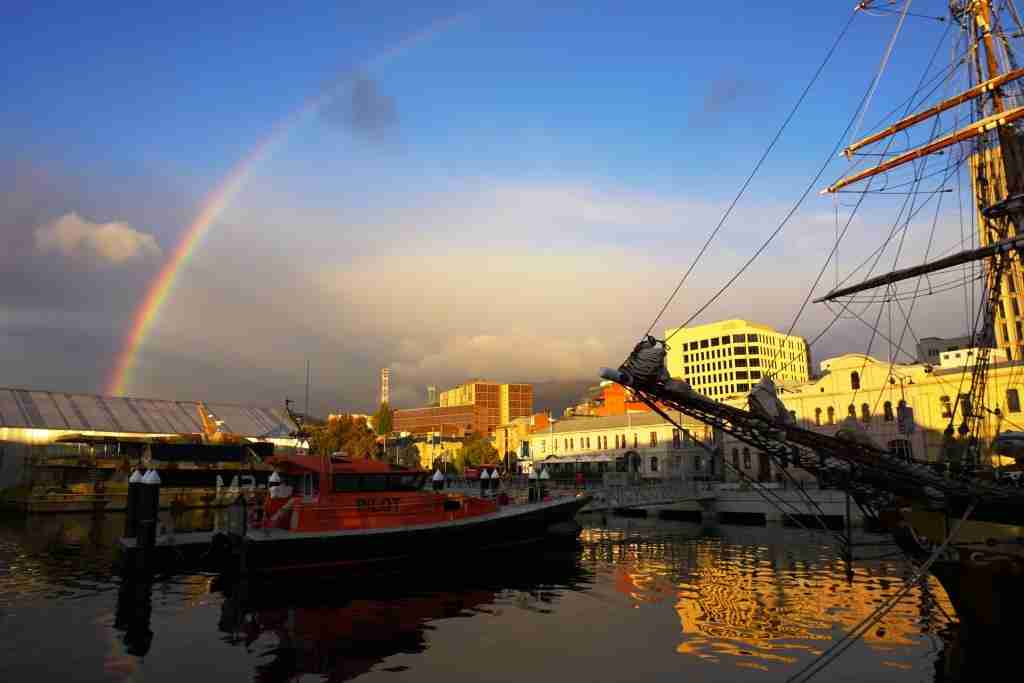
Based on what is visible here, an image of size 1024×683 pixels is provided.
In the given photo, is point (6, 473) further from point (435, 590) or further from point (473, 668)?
point (473, 668)

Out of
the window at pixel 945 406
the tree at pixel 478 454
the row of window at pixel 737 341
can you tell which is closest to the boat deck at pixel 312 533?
the window at pixel 945 406

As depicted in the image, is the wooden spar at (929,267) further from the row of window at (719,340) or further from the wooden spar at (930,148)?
the row of window at (719,340)

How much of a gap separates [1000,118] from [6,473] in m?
89.8

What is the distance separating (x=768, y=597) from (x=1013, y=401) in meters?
43.6

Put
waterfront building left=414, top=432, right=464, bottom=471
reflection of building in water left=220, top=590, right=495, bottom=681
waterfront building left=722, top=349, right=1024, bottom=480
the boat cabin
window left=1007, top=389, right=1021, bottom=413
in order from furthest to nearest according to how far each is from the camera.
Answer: waterfront building left=414, top=432, right=464, bottom=471 → waterfront building left=722, top=349, right=1024, bottom=480 → window left=1007, top=389, right=1021, bottom=413 → the boat cabin → reflection of building in water left=220, top=590, right=495, bottom=681

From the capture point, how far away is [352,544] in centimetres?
2758

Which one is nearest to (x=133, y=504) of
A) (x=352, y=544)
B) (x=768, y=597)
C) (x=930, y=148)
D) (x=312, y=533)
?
(x=312, y=533)

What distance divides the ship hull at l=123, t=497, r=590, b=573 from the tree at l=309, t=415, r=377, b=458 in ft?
190

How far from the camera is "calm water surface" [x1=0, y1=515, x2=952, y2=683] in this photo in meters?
15.2

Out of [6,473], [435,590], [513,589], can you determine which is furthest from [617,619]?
[6,473]

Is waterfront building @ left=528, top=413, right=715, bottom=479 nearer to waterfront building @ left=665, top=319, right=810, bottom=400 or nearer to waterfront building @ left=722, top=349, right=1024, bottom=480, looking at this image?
waterfront building @ left=722, top=349, right=1024, bottom=480

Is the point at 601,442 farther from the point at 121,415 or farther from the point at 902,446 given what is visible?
the point at 121,415

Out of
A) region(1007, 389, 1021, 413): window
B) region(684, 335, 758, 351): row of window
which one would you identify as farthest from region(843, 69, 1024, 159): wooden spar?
region(684, 335, 758, 351): row of window

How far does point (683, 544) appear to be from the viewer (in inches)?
1563
